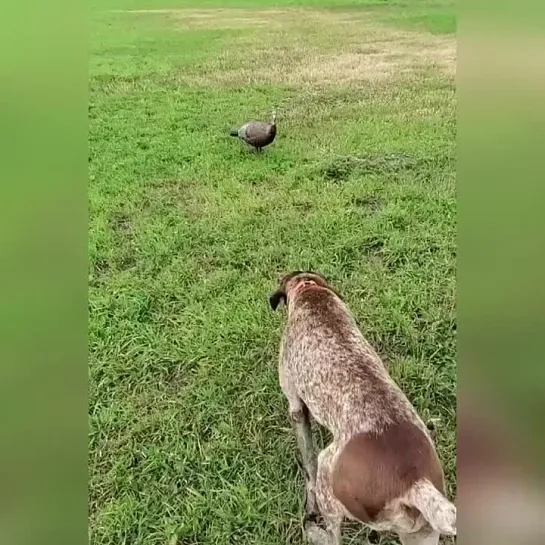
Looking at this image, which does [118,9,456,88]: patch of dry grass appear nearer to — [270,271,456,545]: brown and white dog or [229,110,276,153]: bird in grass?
[229,110,276,153]: bird in grass

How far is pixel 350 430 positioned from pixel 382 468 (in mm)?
126

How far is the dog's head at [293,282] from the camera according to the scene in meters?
1.86

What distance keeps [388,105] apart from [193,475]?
1.11 m

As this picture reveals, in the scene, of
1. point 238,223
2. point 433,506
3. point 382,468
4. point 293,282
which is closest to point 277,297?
point 293,282

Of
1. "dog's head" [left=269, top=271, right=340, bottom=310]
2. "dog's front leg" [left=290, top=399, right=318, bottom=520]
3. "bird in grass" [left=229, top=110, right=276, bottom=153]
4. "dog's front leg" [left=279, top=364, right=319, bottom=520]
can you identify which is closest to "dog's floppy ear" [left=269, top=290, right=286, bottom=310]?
"dog's head" [left=269, top=271, right=340, bottom=310]

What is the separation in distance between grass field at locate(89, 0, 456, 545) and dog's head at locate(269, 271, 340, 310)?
33mm
